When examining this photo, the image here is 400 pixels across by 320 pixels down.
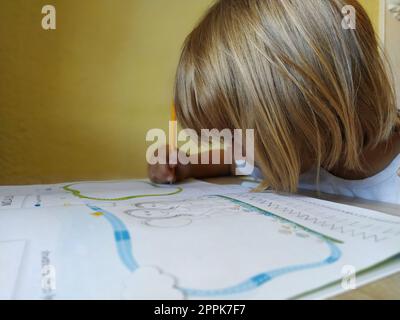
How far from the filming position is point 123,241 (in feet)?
0.63

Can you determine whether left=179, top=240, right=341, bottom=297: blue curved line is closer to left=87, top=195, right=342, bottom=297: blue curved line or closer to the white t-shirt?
left=87, top=195, right=342, bottom=297: blue curved line

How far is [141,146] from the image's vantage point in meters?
0.84

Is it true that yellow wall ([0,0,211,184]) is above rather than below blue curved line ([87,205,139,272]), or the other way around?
above

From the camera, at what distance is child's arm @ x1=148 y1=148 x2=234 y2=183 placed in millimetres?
530

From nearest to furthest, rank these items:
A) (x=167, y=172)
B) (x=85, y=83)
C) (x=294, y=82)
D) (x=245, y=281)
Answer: (x=245, y=281)
(x=294, y=82)
(x=167, y=172)
(x=85, y=83)

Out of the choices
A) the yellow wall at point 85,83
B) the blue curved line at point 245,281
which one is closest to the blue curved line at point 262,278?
the blue curved line at point 245,281

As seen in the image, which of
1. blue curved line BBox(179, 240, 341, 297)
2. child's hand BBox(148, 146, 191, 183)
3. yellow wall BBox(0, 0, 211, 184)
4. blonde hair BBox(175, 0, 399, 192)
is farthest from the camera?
yellow wall BBox(0, 0, 211, 184)

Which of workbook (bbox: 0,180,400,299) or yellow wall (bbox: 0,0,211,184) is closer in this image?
workbook (bbox: 0,180,400,299)

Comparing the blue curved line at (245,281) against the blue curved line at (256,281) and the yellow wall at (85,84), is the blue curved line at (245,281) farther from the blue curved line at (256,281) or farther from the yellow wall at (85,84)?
the yellow wall at (85,84)

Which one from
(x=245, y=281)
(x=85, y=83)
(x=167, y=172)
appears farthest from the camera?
(x=85, y=83)

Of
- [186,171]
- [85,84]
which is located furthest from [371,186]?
[85,84]

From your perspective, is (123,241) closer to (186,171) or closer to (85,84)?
(186,171)

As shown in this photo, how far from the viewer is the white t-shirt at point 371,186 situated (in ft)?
1.25

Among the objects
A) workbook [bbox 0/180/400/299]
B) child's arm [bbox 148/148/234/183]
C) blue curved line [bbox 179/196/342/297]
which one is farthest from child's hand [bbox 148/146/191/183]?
blue curved line [bbox 179/196/342/297]
